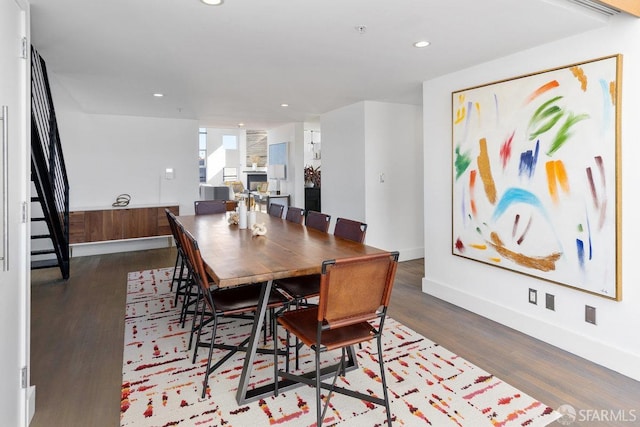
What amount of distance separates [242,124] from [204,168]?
603 cm

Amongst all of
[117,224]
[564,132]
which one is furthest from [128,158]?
[564,132]

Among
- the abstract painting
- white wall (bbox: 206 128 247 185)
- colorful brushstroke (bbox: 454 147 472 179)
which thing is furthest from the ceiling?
white wall (bbox: 206 128 247 185)

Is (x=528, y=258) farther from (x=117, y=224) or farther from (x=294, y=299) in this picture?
(x=117, y=224)

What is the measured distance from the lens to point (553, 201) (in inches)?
110

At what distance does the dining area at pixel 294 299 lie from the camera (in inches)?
70.5

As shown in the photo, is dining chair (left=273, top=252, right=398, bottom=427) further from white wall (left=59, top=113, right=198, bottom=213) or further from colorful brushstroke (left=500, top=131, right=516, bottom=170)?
white wall (left=59, top=113, right=198, bottom=213)

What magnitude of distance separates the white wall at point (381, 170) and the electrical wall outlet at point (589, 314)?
284 centimetres

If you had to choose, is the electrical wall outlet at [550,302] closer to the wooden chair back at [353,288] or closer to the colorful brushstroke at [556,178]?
the colorful brushstroke at [556,178]

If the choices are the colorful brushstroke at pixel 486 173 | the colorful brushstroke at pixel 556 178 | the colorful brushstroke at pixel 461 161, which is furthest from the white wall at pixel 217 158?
the colorful brushstroke at pixel 556 178

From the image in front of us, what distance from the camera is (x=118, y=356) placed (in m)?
2.66

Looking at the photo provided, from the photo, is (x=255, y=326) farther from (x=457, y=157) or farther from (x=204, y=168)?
(x=204, y=168)

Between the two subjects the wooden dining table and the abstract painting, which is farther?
the abstract painting

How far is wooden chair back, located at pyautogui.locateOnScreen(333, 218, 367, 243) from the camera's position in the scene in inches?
110

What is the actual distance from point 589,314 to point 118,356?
340 cm
